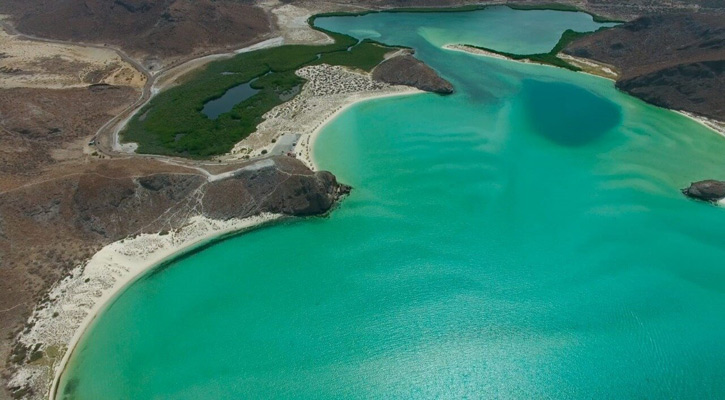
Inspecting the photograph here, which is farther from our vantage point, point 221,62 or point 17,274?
point 221,62

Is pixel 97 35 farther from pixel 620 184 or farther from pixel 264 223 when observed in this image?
pixel 620 184

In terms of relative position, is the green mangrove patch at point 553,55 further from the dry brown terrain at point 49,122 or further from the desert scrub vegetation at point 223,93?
the dry brown terrain at point 49,122

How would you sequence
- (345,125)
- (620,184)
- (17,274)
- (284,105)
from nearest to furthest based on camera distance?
1. (17,274)
2. (620,184)
3. (345,125)
4. (284,105)

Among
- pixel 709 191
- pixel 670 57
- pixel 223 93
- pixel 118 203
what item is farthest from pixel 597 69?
pixel 118 203

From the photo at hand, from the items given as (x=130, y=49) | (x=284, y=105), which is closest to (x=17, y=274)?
(x=284, y=105)

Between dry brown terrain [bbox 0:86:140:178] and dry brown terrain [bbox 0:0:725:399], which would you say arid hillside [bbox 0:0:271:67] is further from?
dry brown terrain [bbox 0:86:140:178]
